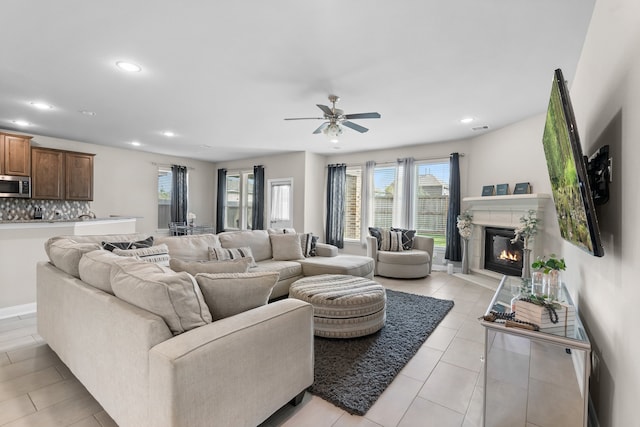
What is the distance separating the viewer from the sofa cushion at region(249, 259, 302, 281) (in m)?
3.93

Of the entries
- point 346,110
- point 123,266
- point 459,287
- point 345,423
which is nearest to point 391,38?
point 346,110

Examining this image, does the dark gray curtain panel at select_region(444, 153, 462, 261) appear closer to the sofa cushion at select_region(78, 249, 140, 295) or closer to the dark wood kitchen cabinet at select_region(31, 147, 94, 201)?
the sofa cushion at select_region(78, 249, 140, 295)

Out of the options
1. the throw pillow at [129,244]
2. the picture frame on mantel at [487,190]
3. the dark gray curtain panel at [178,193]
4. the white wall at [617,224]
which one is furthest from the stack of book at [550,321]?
the dark gray curtain panel at [178,193]

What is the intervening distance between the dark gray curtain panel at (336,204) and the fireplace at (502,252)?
10.1 feet

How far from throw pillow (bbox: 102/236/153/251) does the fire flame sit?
517 centimetres

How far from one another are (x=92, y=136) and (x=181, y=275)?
5.88m

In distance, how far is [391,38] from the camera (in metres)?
2.41

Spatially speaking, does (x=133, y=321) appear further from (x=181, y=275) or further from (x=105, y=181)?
(x=105, y=181)

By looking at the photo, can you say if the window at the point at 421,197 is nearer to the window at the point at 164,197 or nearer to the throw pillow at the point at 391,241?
the throw pillow at the point at 391,241

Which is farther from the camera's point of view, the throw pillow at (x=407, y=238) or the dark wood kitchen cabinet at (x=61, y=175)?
the throw pillow at (x=407, y=238)

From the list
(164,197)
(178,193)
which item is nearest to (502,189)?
(178,193)

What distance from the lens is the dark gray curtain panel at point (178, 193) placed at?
775 cm

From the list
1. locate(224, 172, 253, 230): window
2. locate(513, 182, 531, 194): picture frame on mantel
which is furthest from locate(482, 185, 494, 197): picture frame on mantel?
locate(224, 172, 253, 230): window

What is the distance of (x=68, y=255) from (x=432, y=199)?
19.1 ft
